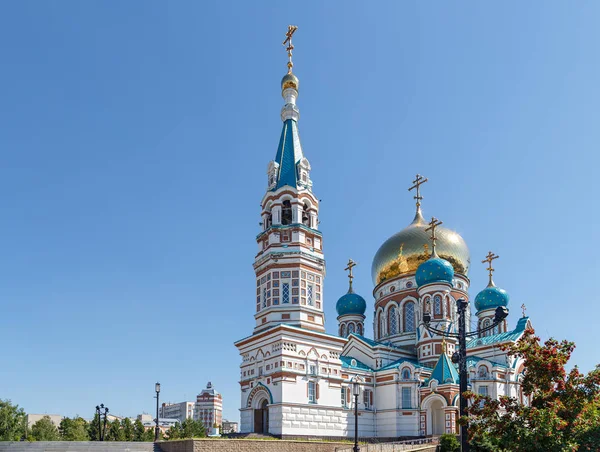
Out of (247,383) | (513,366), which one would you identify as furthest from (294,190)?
(513,366)

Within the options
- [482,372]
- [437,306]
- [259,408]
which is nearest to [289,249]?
[259,408]

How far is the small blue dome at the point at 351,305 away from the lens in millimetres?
47938

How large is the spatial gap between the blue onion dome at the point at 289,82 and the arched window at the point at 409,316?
17.5 metres

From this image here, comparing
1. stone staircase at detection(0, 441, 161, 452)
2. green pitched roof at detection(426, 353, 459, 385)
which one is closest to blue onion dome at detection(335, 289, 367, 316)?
green pitched roof at detection(426, 353, 459, 385)

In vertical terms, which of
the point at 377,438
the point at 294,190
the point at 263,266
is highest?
the point at 294,190

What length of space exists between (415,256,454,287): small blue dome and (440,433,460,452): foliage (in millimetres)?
14155

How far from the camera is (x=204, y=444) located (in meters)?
23.1

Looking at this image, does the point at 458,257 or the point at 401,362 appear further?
the point at 458,257

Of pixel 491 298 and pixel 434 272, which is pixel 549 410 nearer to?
pixel 434 272

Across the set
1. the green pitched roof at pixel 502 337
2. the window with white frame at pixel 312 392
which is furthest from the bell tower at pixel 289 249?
the green pitched roof at pixel 502 337

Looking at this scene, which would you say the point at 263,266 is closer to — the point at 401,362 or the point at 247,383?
the point at 247,383

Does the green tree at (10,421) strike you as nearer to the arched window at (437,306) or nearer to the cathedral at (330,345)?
the cathedral at (330,345)

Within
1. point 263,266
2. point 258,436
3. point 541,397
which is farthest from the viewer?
point 263,266

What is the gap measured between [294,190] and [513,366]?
60.0ft
